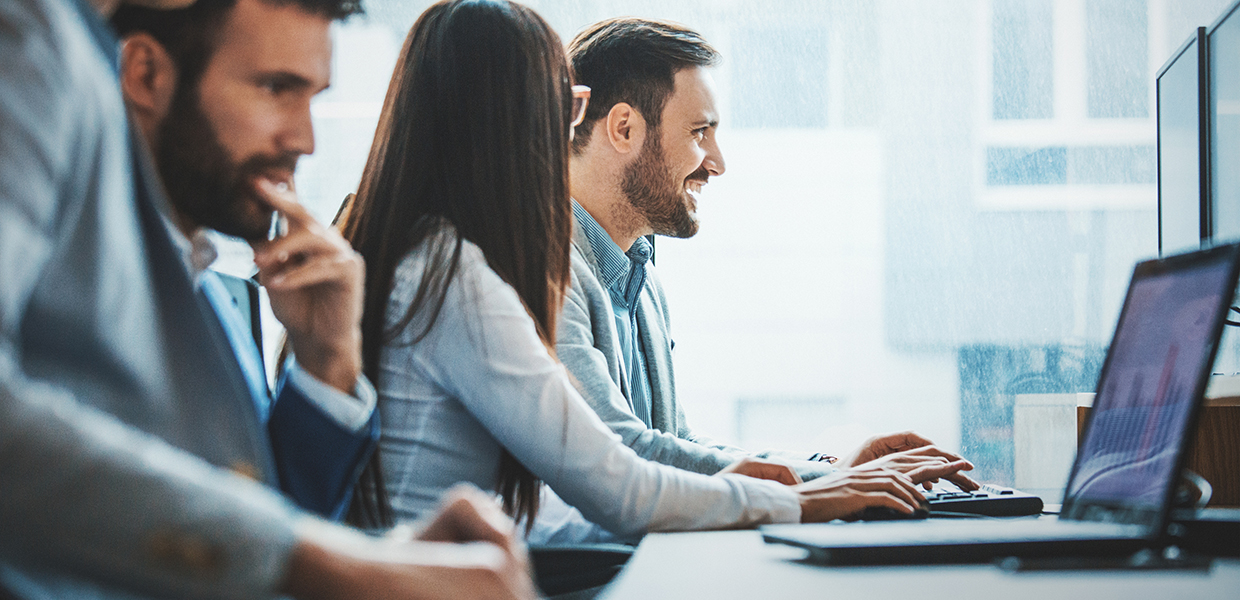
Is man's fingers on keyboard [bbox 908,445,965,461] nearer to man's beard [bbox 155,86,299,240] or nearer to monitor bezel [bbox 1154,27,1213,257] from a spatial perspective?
monitor bezel [bbox 1154,27,1213,257]

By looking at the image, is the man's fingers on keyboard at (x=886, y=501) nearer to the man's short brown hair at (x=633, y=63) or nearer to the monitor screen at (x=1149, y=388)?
the monitor screen at (x=1149, y=388)

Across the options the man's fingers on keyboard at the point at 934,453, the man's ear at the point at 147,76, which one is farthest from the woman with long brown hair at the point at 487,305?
the man's ear at the point at 147,76

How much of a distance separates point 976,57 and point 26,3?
8.13 ft

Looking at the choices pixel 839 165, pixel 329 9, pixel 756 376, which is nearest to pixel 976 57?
pixel 839 165

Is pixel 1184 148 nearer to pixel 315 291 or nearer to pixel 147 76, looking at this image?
pixel 315 291

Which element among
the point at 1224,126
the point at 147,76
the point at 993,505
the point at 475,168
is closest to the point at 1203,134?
the point at 1224,126

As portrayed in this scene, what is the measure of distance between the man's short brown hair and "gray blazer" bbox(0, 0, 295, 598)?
1406 millimetres

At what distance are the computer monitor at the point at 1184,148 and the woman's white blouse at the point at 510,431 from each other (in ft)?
3.58

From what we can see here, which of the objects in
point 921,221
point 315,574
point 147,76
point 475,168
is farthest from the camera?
point 921,221

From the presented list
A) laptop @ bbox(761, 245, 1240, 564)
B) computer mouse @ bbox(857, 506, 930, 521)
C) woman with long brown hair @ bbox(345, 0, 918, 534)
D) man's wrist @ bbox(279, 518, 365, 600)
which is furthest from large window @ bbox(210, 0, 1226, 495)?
man's wrist @ bbox(279, 518, 365, 600)

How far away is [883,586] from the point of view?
63 centimetres

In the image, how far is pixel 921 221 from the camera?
251 cm

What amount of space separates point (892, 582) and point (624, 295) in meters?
1.21

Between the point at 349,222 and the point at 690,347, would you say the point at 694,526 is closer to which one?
the point at 349,222
